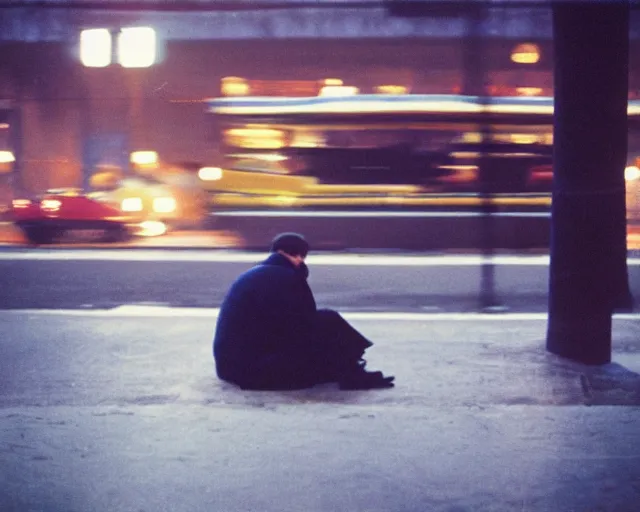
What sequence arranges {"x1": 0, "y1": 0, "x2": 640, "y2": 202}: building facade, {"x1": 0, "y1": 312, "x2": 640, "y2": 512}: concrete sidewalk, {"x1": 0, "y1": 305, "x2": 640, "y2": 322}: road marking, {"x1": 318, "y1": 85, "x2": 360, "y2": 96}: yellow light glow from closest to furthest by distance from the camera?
{"x1": 0, "y1": 312, "x2": 640, "y2": 512}: concrete sidewalk < {"x1": 0, "y1": 305, "x2": 640, "y2": 322}: road marking < {"x1": 318, "y1": 85, "x2": 360, "y2": 96}: yellow light glow < {"x1": 0, "y1": 0, "x2": 640, "y2": 202}: building facade

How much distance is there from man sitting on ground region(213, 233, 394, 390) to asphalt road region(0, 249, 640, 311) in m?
4.07

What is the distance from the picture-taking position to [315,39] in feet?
83.8

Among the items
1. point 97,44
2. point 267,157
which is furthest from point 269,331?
point 267,157

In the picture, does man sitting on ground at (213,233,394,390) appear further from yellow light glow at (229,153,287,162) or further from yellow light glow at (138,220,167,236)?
yellow light glow at (138,220,167,236)

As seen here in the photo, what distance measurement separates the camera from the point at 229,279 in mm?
12883

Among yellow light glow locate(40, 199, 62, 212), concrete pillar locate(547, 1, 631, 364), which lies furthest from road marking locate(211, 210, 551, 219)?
concrete pillar locate(547, 1, 631, 364)

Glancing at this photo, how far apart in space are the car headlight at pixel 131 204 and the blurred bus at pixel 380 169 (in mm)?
2727

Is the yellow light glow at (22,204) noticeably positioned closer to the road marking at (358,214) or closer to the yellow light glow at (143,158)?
the road marking at (358,214)

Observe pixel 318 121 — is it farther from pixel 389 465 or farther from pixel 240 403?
pixel 389 465

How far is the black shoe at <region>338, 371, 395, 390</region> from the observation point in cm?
642

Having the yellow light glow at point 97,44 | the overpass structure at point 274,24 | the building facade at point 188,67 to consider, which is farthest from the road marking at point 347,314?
the overpass structure at point 274,24

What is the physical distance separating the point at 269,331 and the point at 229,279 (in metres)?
6.48

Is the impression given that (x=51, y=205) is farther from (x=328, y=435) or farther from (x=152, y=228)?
(x=328, y=435)

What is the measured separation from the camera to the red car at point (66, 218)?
705 inches
